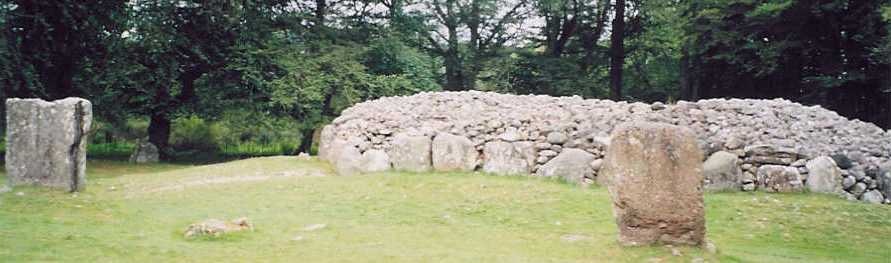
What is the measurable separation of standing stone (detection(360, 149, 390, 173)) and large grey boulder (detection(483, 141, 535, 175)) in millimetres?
2171

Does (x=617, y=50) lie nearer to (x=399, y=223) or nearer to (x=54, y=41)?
(x=54, y=41)

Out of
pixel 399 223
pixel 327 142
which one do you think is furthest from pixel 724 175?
pixel 327 142

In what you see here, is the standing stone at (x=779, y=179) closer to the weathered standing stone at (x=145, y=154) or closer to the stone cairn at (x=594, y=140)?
the stone cairn at (x=594, y=140)

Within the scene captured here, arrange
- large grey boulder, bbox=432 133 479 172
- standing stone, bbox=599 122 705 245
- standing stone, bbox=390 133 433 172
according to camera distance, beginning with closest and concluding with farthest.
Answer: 1. standing stone, bbox=599 122 705 245
2. large grey boulder, bbox=432 133 479 172
3. standing stone, bbox=390 133 433 172

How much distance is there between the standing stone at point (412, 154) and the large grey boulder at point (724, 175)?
553cm

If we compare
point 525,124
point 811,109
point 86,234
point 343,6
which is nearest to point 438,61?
point 343,6

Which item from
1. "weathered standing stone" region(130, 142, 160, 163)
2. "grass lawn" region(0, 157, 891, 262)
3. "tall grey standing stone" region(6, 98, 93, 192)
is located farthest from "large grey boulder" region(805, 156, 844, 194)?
"weathered standing stone" region(130, 142, 160, 163)

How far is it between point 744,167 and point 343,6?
18.3 meters

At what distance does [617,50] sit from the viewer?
28.9 metres

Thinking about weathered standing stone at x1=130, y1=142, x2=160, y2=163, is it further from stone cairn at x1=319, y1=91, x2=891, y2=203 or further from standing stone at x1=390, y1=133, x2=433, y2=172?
standing stone at x1=390, y1=133, x2=433, y2=172

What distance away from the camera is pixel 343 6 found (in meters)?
27.8

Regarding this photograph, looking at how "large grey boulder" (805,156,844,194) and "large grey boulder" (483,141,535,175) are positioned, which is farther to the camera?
"large grey boulder" (483,141,535,175)

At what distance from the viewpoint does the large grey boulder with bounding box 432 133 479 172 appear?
15.0 metres

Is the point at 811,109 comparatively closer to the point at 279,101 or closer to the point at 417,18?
the point at 279,101
